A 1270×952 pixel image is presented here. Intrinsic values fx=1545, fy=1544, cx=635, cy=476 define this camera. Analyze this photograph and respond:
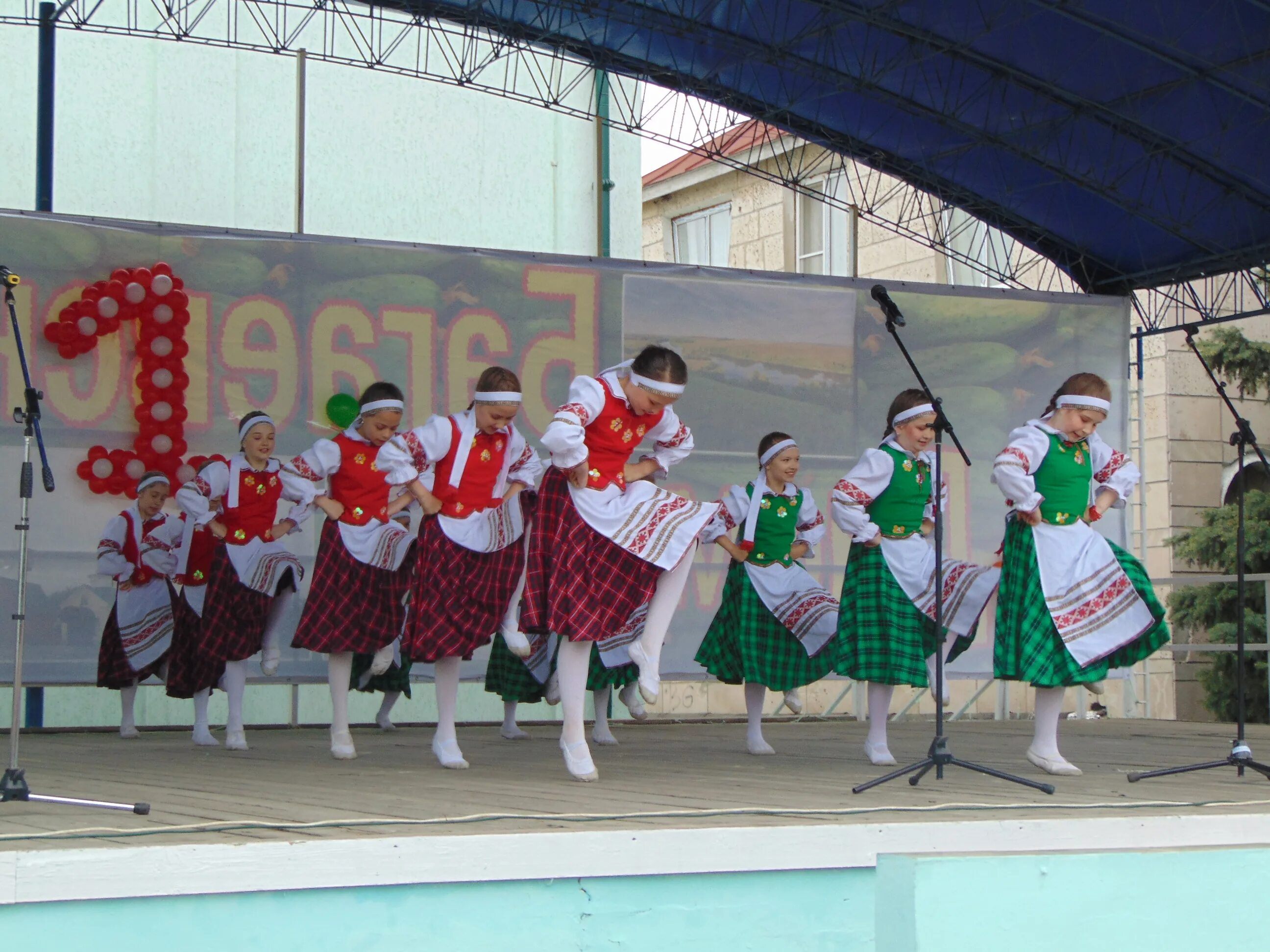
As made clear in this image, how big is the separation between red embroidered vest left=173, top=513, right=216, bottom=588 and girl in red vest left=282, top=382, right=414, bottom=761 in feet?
4.08

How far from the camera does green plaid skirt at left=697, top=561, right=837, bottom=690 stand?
246 inches

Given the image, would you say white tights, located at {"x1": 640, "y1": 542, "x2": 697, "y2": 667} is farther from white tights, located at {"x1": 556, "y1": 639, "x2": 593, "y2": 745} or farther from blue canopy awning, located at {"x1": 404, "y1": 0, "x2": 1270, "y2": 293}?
blue canopy awning, located at {"x1": 404, "y1": 0, "x2": 1270, "y2": 293}

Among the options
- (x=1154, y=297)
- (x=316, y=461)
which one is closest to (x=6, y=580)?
(x=316, y=461)

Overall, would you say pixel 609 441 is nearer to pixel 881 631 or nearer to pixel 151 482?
pixel 881 631

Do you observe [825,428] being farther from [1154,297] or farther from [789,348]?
[1154,297]

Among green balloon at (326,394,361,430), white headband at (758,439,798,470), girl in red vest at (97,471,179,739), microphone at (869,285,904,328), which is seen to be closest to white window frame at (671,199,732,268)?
green balloon at (326,394,361,430)

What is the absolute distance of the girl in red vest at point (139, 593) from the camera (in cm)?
720

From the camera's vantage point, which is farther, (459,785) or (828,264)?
(828,264)

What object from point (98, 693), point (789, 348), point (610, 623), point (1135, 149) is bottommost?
point (98, 693)

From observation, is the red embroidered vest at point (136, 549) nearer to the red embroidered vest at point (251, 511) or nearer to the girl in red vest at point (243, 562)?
the girl in red vest at point (243, 562)

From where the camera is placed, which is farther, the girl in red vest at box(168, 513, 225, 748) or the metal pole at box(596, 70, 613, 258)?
the metal pole at box(596, 70, 613, 258)

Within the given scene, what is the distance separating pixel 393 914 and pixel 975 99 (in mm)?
6024

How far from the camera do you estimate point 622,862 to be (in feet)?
10.8

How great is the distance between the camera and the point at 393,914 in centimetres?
310
